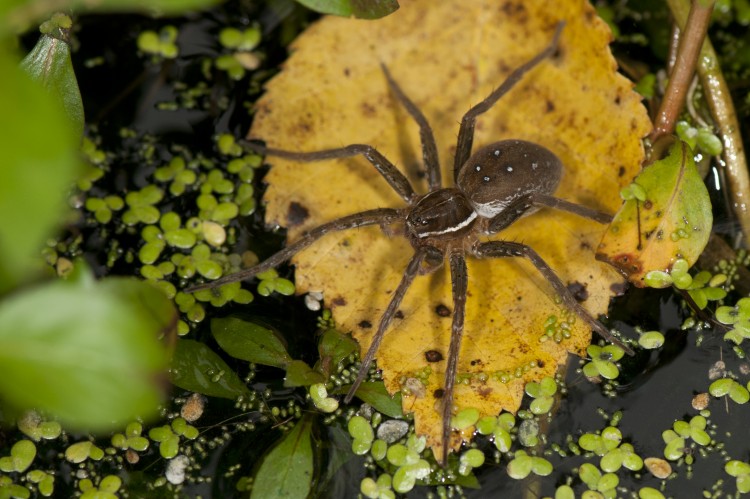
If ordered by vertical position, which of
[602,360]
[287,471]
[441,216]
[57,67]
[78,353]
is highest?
[78,353]

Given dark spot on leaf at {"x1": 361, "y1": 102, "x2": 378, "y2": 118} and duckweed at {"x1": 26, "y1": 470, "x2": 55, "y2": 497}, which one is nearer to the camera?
duckweed at {"x1": 26, "y1": 470, "x2": 55, "y2": 497}

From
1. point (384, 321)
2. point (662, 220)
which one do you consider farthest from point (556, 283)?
point (384, 321)

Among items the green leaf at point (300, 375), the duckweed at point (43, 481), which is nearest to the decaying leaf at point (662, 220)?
the green leaf at point (300, 375)

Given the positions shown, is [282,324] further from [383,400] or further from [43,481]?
[43,481]

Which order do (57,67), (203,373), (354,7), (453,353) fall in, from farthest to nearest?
(203,373)
(453,353)
(57,67)
(354,7)

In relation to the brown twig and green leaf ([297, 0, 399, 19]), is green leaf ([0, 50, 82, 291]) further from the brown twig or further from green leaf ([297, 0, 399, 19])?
the brown twig

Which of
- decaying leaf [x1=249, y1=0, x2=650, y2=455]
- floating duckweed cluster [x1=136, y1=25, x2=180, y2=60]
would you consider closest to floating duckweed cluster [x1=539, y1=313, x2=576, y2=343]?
decaying leaf [x1=249, y1=0, x2=650, y2=455]
